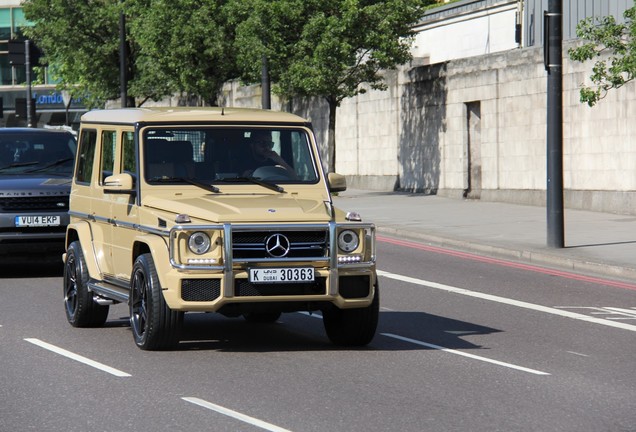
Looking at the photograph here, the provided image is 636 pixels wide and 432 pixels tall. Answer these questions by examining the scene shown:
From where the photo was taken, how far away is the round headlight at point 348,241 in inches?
419

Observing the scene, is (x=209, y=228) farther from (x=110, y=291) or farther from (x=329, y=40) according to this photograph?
(x=329, y=40)

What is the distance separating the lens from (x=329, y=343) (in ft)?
38.1

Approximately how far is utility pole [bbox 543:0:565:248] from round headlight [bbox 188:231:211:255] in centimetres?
1032

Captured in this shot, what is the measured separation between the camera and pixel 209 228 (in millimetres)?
10367

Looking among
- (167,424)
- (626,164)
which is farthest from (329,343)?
(626,164)

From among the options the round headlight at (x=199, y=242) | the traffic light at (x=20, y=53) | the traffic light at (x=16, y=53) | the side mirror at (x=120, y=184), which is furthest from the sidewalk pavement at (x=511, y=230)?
the traffic light at (x=16, y=53)

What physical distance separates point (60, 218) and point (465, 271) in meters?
5.32

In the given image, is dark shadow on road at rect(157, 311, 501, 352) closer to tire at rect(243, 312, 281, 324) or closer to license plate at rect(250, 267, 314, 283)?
tire at rect(243, 312, 281, 324)

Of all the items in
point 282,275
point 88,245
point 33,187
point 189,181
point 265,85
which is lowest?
point 282,275

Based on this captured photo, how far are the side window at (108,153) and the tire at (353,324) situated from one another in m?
2.42

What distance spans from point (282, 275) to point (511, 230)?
13211mm

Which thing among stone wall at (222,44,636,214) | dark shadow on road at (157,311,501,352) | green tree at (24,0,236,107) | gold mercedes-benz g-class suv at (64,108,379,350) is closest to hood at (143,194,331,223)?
gold mercedes-benz g-class suv at (64,108,379,350)

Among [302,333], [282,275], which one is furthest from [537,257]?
[282,275]

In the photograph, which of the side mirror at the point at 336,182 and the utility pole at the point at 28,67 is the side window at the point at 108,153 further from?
the utility pole at the point at 28,67
